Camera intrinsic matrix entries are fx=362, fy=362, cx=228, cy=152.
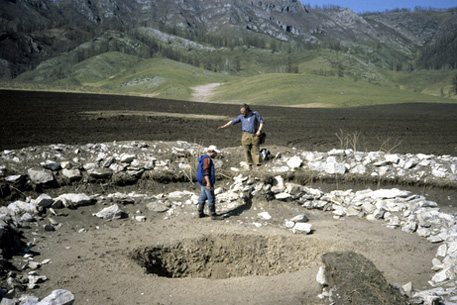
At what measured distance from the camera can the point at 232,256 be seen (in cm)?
830

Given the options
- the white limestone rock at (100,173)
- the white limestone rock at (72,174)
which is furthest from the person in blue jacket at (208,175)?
the white limestone rock at (72,174)

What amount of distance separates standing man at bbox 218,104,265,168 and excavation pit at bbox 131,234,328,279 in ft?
13.3

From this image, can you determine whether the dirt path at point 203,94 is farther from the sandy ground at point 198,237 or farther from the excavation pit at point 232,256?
the excavation pit at point 232,256

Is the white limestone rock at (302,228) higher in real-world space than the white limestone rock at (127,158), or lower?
lower

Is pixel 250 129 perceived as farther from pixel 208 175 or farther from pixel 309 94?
pixel 309 94

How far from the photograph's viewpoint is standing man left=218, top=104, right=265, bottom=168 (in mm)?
11484

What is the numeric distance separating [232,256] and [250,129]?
185 inches

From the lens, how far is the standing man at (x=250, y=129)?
452 inches

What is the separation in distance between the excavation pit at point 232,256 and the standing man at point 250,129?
13.3 feet

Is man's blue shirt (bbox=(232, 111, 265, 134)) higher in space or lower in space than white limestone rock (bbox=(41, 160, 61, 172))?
higher

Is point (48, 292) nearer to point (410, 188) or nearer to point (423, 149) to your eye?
point (410, 188)

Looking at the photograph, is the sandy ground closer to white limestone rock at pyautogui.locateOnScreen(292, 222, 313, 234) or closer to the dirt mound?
white limestone rock at pyautogui.locateOnScreen(292, 222, 313, 234)

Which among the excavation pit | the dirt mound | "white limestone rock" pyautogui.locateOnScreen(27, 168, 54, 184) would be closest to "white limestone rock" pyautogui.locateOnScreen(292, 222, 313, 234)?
the excavation pit

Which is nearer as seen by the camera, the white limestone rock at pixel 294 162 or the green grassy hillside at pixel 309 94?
the white limestone rock at pixel 294 162
